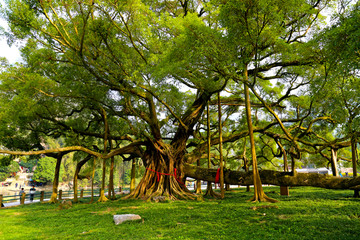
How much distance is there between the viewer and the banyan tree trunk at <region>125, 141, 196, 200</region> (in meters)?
10.9

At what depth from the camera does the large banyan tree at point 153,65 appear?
7.26 meters

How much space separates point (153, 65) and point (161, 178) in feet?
17.9

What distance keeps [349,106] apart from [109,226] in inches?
378

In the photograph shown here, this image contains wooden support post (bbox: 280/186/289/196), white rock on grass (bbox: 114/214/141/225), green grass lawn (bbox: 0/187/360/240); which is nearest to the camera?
green grass lawn (bbox: 0/187/360/240)

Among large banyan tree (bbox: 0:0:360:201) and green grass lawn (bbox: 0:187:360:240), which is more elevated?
large banyan tree (bbox: 0:0:360:201)

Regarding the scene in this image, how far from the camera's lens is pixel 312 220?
5.29 m

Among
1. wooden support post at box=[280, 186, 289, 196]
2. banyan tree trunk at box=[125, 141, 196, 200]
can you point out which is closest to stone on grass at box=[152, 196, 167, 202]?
banyan tree trunk at box=[125, 141, 196, 200]

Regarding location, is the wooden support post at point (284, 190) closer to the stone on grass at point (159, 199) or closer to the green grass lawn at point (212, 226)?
the green grass lawn at point (212, 226)

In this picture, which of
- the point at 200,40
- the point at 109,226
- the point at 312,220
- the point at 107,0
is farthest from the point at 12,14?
the point at 312,220

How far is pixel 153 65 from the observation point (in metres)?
10.3

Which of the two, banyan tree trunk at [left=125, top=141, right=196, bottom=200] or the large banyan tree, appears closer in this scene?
the large banyan tree

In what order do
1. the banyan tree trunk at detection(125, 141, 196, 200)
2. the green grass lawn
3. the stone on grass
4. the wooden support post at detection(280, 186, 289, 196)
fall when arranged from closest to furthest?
the green grass lawn, the stone on grass, the banyan tree trunk at detection(125, 141, 196, 200), the wooden support post at detection(280, 186, 289, 196)

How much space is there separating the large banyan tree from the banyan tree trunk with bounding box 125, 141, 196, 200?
0.05 meters

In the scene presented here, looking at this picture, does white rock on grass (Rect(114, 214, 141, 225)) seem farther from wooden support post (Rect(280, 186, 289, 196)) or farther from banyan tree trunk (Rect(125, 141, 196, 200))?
wooden support post (Rect(280, 186, 289, 196))
